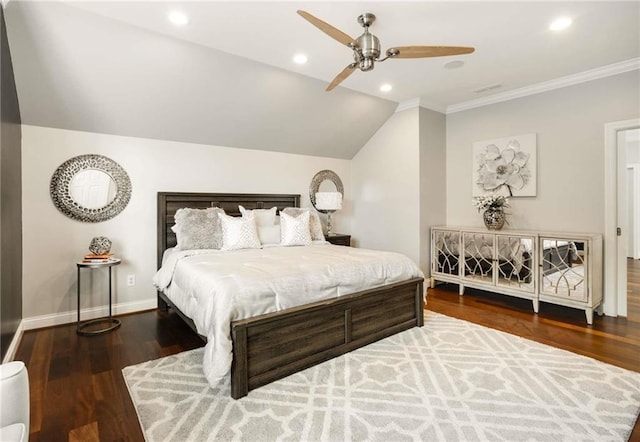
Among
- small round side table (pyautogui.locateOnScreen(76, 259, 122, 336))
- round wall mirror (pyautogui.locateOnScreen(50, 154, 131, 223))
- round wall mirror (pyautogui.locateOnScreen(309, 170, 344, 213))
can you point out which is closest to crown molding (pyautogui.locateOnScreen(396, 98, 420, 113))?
round wall mirror (pyautogui.locateOnScreen(309, 170, 344, 213))

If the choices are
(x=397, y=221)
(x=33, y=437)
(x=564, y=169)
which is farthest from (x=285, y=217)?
(x=564, y=169)

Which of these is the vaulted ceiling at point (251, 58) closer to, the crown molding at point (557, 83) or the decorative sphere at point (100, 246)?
the crown molding at point (557, 83)

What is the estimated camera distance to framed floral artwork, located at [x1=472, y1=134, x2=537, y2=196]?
14.2ft

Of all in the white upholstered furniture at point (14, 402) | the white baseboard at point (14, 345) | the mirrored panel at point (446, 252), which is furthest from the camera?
the mirrored panel at point (446, 252)

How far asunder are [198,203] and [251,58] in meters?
1.86

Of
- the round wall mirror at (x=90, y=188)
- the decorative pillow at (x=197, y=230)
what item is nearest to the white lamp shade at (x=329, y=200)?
the decorative pillow at (x=197, y=230)

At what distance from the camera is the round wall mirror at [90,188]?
342cm

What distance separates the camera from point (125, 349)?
2.86m

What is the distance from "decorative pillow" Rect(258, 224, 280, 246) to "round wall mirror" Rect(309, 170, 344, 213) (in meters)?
1.47

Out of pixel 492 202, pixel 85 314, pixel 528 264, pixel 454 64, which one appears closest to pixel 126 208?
pixel 85 314

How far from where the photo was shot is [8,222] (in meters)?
2.54

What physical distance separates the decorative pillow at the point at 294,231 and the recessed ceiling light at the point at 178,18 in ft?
7.29

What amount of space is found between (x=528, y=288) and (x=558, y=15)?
2779mm

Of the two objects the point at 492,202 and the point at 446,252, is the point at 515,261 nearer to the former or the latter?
the point at 492,202
